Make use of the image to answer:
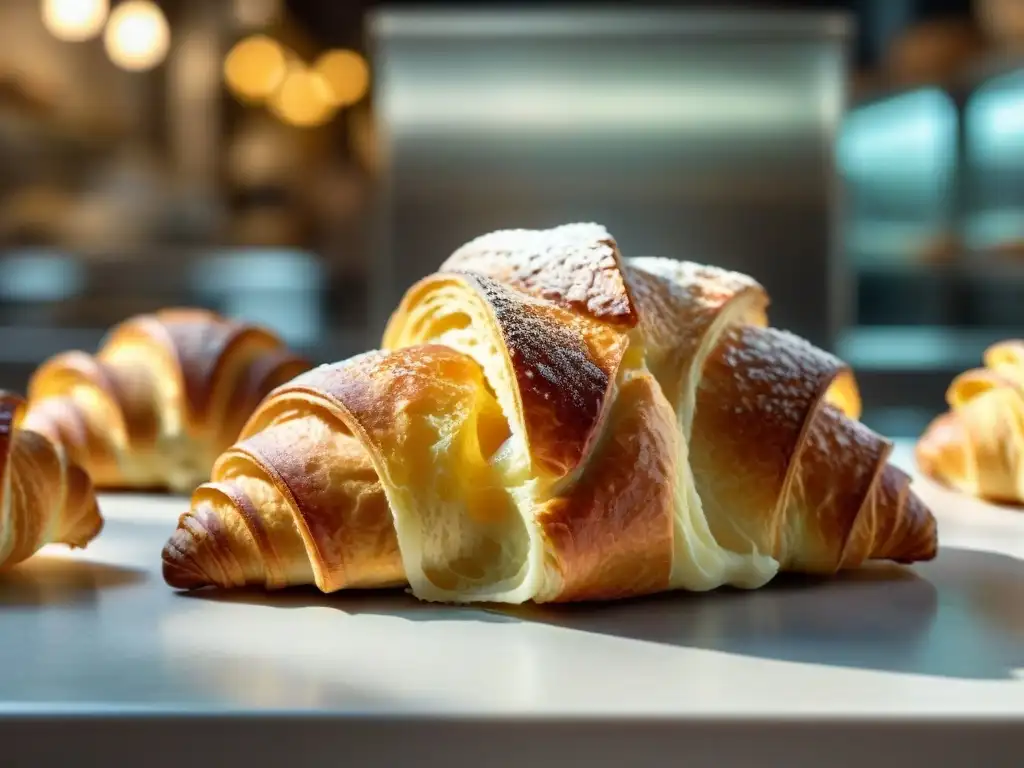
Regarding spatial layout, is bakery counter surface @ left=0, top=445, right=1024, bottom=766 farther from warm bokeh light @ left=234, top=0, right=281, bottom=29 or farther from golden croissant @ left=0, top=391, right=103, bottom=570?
warm bokeh light @ left=234, top=0, right=281, bottom=29

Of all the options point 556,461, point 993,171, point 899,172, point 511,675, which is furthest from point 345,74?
point 511,675

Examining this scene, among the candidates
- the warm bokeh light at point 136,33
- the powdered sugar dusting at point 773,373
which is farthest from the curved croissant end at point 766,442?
the warm bokeh light at point 136,33

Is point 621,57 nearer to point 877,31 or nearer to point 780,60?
point 780,60

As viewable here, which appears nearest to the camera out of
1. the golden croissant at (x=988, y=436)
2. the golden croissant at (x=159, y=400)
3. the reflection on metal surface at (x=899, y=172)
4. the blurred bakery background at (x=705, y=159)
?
the golden croissant at (x=988, y=436)

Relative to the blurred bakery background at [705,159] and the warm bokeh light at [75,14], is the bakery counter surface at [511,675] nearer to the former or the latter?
the blurred bakery background at [705,159]

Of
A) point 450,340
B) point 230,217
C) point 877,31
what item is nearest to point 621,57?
point 877,31

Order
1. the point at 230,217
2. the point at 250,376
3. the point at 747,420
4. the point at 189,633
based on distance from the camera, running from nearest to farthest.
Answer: the point at 189,633 → the point at 747,420 → the point at 250,376 → the point at 230,217
